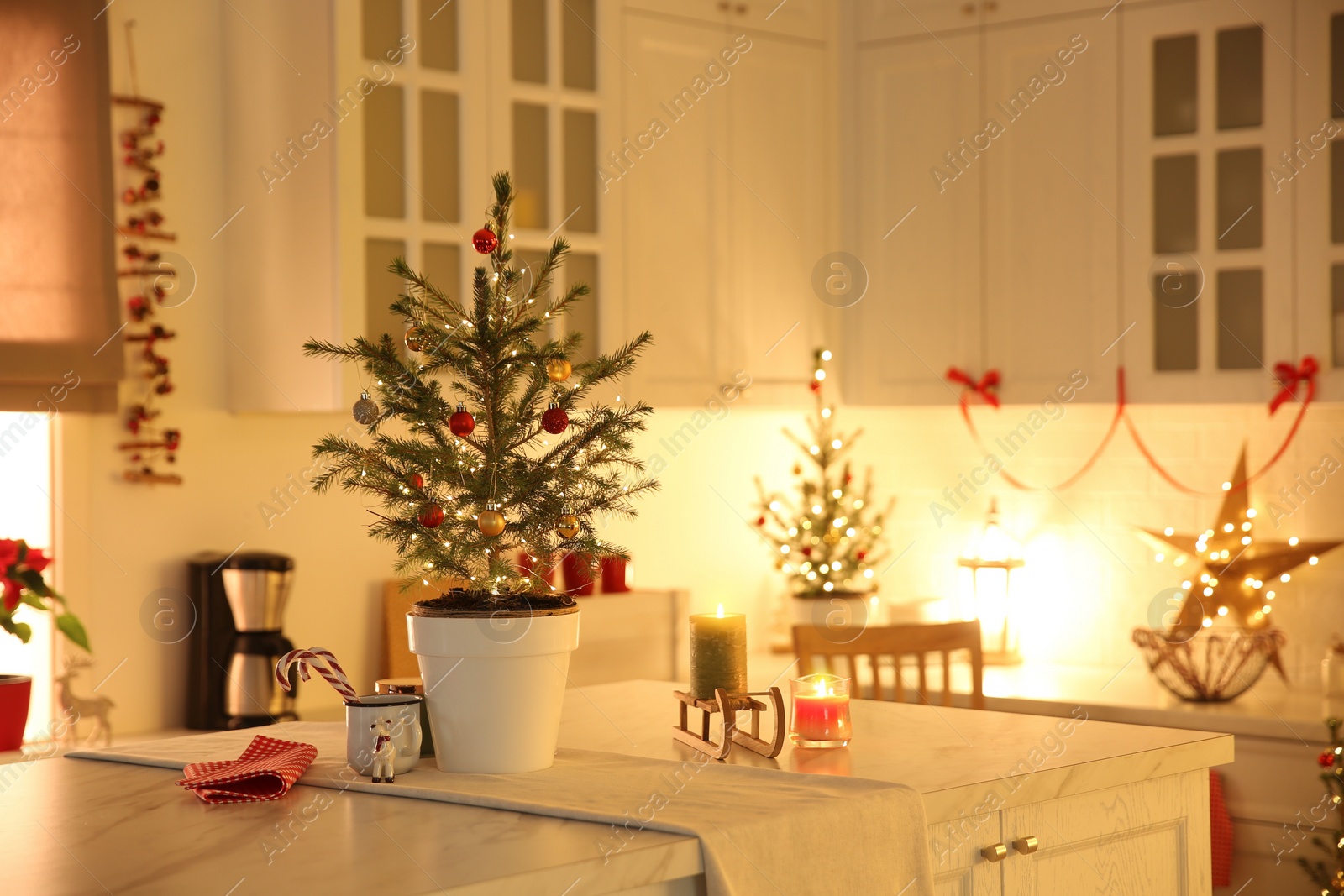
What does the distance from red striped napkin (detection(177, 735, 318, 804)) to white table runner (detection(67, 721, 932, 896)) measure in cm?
2

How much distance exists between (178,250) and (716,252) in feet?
4.12

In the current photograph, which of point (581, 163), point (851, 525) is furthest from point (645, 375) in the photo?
point (851, 525)

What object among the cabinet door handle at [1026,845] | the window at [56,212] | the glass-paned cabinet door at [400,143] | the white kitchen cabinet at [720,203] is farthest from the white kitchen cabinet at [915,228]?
the cabinet door handle at [1026,845]

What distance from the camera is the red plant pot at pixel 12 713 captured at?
2.47 m

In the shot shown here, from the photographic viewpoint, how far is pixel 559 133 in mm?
3215

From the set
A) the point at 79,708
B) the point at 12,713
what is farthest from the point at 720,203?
the point at 12,713

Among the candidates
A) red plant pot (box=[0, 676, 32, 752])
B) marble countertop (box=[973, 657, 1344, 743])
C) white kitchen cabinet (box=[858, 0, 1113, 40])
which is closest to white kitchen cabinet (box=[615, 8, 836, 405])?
white kitchen cabinet (box=[858, 0, 1113, 40])

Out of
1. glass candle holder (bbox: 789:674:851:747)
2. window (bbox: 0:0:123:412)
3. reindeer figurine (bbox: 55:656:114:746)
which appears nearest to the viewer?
glass candle holder (bbox: 789:674:851:747)

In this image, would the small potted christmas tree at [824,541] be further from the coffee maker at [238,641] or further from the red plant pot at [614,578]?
the coffee maker at [238,641]

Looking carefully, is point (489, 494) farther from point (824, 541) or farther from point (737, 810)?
point (824, 541)

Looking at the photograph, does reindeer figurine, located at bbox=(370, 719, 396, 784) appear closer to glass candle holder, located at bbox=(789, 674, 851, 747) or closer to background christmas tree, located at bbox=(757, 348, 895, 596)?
glass candle holder, located at bbox=(789, 674, 851, 747)

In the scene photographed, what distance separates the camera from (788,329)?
3.74m

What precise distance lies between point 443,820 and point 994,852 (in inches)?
22.6

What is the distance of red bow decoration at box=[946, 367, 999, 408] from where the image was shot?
3586mm
